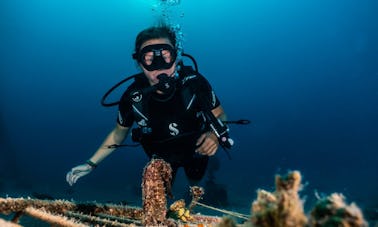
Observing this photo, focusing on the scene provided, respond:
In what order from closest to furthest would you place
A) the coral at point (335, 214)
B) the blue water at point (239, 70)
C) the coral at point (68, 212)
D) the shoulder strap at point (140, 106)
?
the coral at point (335, 214)
the coral at point (68, 212)
the shoulder strap at point (140, 106)
the blue water at point (239, 70)

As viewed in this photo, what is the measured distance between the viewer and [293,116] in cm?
10512

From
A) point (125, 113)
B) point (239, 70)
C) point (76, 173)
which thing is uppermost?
point (239, 70)

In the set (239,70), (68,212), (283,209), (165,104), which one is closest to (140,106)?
(165,104)

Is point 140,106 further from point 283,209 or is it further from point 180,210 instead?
point 283,209

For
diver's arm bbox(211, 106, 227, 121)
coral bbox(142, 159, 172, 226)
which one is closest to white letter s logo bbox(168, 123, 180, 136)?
diver's arm bbox(211, 106, 227, 121)

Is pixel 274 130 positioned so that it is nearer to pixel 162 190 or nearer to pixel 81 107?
pixel 81 107

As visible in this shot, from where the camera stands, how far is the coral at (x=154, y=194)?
297 centimetres

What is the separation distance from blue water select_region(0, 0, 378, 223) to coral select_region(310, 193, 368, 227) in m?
70.7

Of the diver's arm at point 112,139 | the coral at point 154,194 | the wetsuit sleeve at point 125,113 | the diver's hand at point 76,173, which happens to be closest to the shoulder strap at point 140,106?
the wetsuit sleeve at point 125,113

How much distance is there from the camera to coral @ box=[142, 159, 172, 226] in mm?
2967

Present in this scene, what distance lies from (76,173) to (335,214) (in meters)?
4.26

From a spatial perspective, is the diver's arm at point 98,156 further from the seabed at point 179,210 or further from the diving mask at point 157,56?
the diving mask at point 157,56

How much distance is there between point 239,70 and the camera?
126 m

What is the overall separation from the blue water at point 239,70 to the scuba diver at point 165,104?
66.3 meters
